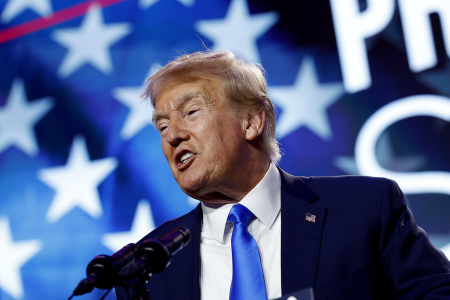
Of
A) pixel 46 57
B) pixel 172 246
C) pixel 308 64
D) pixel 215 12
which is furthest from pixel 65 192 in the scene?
pixel 172 246

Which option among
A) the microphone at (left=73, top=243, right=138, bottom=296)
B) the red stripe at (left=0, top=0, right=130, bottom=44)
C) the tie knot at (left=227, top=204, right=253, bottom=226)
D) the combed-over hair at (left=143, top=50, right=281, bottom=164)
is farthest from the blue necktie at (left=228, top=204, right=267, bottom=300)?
the red stripe at (left=0, top=0, right=130, bottom=44)

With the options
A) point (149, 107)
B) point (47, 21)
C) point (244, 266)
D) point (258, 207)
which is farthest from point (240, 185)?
point (47, 21)

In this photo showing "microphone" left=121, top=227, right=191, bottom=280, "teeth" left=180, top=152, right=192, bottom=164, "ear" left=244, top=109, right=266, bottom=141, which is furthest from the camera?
"ear" left=244, top=109, right=266, bottom=141

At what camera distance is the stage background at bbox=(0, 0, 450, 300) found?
8.30ft

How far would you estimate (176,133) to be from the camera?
5.72 feet

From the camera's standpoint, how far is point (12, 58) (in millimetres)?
3215

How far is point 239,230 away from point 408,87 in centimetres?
150

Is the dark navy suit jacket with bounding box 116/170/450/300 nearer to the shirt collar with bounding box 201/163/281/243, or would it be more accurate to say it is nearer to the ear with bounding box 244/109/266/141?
the shirt collar with bounding box 201/163/281/243

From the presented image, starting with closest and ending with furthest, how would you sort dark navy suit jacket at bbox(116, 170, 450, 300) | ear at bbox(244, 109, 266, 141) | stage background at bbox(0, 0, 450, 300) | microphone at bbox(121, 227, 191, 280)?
microphone at bbox(121, 227, 191, 280) < dark navy suit jacket at bbox(116, 170, 450, 300) < ear at bbox(244, 109, 266, 141) < stage background at bbox(0, 0, 450, 300)

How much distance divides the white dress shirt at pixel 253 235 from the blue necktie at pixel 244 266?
2.4 inches

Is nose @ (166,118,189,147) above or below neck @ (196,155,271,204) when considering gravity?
above

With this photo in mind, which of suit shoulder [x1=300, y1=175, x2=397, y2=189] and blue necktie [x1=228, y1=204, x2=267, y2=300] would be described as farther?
suit shoulder [x1=300, y1=175, x2=397, y2=189]

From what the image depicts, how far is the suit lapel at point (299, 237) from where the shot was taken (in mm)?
1520

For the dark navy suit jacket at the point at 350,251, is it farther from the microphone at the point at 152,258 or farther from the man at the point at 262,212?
the microphone at the point at 152,258
